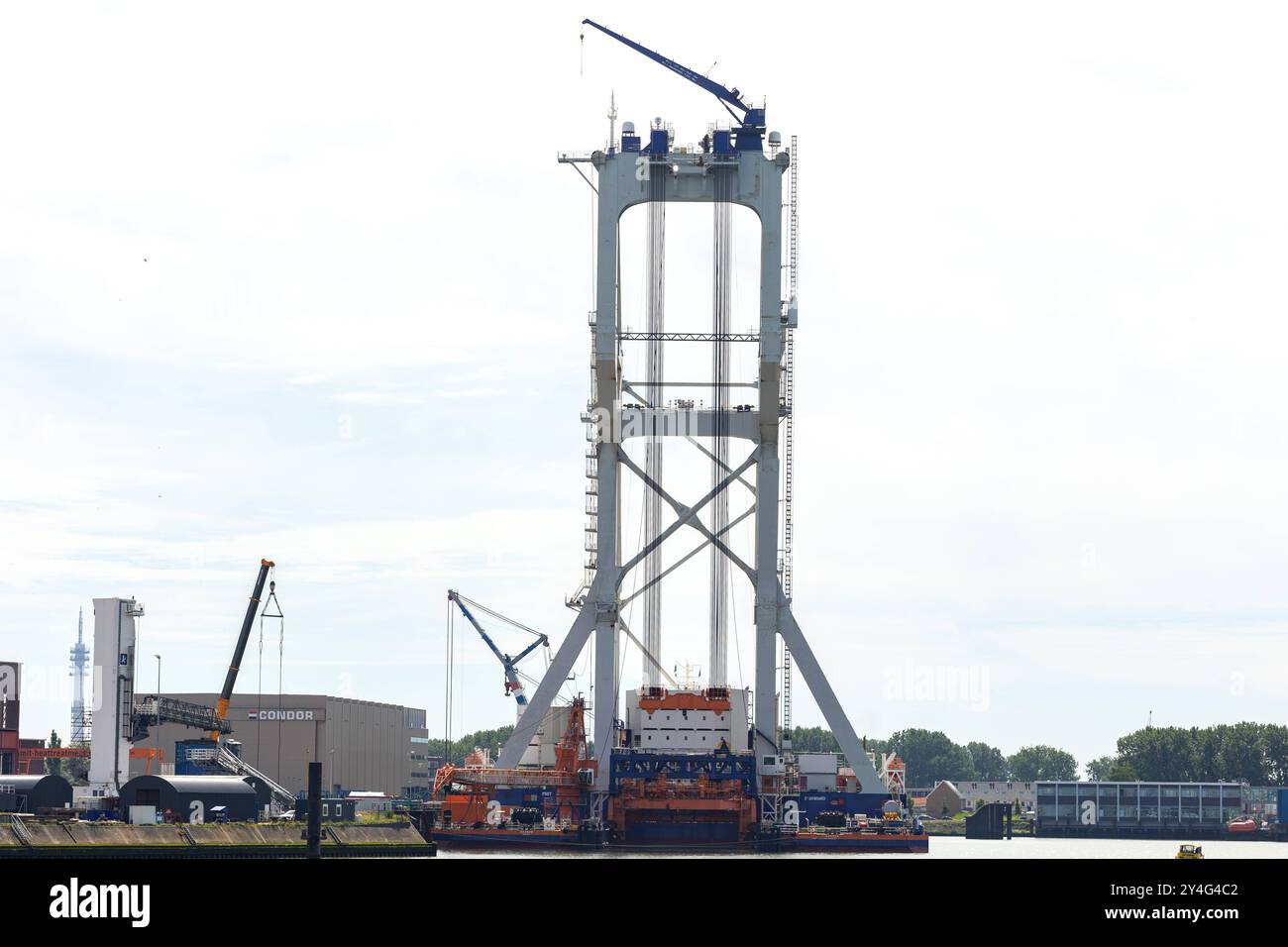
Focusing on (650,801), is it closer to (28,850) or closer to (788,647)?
(788,647)

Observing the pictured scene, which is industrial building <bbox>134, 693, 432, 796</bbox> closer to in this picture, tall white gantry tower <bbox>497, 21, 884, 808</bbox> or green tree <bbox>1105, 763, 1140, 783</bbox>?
tall white gantry tower <bbox>497, 21, 884, 808</bbox>

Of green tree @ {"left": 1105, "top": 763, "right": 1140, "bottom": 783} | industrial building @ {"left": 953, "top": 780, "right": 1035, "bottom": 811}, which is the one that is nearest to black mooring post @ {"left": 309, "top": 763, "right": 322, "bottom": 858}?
green tree @ {"left": 1105, "top": 763, "right": 1140, "bottom": 783}

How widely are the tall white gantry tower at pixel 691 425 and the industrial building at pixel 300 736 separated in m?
36.4

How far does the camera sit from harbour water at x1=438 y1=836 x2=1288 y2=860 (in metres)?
78.9

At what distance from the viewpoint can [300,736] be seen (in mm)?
124875

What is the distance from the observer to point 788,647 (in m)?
85.1

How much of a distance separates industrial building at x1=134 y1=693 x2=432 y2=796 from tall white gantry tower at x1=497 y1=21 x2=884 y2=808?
3644 cm

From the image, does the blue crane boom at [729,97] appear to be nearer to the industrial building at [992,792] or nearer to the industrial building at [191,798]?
the industrial building at [191,798]

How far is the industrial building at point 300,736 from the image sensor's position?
12425 centimetres

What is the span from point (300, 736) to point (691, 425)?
47.7m

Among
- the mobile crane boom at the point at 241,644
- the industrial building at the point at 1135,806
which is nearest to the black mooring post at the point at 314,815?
the mobile crane boom at the point at 241,644
